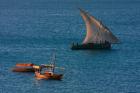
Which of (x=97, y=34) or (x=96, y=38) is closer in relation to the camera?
(x=96, y=38)

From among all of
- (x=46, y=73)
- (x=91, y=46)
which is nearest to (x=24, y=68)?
(x=46, y=73)

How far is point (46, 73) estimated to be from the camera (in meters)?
134

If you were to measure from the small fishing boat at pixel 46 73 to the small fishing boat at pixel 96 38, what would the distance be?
94.8ft

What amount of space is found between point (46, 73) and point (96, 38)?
3828 cm

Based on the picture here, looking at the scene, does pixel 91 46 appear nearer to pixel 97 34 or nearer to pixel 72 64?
pixel 97 34

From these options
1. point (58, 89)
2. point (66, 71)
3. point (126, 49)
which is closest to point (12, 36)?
point (126, 49)

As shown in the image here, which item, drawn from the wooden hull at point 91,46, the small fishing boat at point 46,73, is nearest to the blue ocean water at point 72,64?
the small fishing boat at point 46,73

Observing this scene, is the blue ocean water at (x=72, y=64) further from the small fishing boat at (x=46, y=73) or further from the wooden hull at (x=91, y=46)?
the wooden hull at (x=91, y=46)

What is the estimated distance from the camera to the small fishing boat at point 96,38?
16850cm

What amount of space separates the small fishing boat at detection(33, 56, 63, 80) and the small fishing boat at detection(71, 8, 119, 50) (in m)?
28.9

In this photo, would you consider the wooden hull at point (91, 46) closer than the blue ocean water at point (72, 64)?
No

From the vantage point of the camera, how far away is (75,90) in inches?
4953

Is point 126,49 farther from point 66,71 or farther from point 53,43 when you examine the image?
point 66,71

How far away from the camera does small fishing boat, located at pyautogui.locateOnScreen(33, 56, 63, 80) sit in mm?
132875
